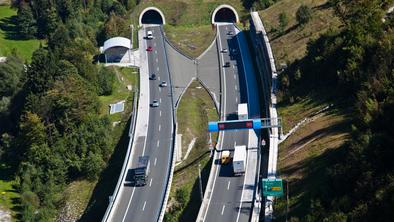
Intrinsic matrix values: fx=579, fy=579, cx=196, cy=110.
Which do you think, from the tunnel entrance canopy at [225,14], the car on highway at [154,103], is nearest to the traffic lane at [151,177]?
the car on highway at [154,103]

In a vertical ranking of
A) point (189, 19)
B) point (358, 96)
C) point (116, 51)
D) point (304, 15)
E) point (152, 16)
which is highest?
point (152, 16)

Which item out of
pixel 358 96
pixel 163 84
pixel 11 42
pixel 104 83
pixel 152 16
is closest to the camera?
pixel 358 96

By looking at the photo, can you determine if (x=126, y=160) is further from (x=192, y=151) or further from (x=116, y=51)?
(x=116, y=51)

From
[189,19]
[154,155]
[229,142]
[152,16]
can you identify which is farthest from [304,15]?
[152,16]

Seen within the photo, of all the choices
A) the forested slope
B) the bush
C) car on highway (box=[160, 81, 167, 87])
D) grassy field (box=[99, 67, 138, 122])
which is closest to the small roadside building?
grassy field (box=[99, 67, 138, 122])

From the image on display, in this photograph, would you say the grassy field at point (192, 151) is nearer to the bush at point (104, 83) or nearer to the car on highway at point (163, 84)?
the car on highway at point (163, 84)

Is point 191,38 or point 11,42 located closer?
point 191,38

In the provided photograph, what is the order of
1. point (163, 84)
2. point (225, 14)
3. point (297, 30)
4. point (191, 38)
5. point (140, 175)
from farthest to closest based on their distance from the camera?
point (225, 14), point (191, 38), point (163, 84), point (297, 30), point (140, 175)
